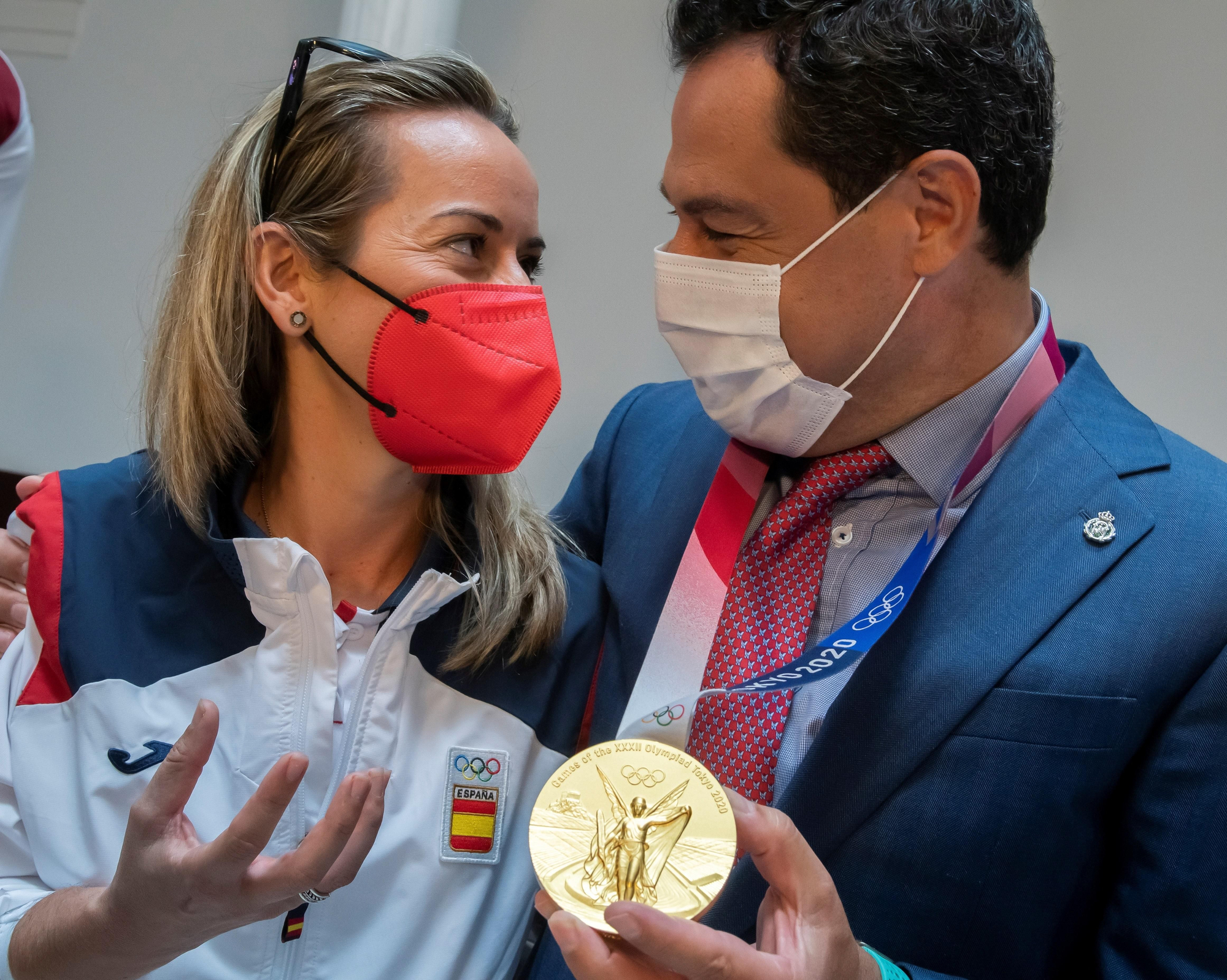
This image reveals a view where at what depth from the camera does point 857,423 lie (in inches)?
66.8

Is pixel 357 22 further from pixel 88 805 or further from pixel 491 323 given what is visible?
pixel 88 805

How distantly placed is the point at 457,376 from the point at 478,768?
672mm

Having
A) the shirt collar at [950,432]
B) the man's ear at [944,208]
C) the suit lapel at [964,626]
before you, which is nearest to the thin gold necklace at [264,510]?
the suit lapel at [964,626]

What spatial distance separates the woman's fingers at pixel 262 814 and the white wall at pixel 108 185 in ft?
7.30

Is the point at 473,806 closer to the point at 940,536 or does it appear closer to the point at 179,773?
the point at 179,773

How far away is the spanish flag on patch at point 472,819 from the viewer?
1.59 m

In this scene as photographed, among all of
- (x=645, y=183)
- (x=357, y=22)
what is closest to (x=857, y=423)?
(x=645, y=183)

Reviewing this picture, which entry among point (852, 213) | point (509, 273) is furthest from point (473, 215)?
point (852, 213)


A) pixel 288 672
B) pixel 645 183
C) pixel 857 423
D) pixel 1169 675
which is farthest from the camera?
pixel 645 183

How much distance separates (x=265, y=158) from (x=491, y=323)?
525 millimetres

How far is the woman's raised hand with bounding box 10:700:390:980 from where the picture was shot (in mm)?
1115

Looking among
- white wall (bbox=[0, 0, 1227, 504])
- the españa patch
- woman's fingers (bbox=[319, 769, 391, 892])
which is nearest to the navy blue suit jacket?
the españa patch

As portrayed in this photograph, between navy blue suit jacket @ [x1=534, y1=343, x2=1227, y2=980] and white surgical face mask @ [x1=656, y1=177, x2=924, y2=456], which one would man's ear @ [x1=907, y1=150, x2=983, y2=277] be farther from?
navy blue suit jacket @ [x1=534, y1=343, x2=1227, y2=980]

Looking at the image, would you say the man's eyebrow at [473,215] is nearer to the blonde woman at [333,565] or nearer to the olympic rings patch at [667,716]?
the blonde woman at [333,565]
